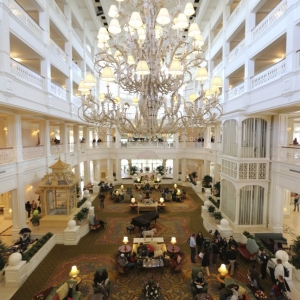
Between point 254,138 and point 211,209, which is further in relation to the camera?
point 211,209

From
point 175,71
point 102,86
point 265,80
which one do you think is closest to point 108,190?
point 102,86

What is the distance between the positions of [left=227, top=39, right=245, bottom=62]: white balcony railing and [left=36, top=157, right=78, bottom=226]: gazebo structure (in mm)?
11273

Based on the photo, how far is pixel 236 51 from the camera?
11969 mm

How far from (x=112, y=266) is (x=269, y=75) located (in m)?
9.77

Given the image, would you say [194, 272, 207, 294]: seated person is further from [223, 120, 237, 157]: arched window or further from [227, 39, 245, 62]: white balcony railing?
[227, 39, 245, 62]: white balcony railing

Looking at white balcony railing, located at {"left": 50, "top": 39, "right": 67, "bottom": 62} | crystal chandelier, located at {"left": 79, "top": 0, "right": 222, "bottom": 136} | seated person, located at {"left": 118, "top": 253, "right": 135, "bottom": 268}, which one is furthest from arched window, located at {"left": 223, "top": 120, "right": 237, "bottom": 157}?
white balcony railing, located at {"left": 50, "top": 39, "right": 67, "bottom": 62}

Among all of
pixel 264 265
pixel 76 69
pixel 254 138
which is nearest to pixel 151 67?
pixel 264 265

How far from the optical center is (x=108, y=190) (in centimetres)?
2058

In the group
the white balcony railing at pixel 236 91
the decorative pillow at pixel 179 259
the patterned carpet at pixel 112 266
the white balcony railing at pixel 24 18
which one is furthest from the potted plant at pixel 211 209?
the white balcony railing at pixel 24 18

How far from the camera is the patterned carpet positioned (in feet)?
23.5

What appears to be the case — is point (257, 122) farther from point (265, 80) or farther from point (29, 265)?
point (29, 265)

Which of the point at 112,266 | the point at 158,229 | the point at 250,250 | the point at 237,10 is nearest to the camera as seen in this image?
the point at 112,266

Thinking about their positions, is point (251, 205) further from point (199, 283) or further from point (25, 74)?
point (25, 74)

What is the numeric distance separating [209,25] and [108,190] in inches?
632
